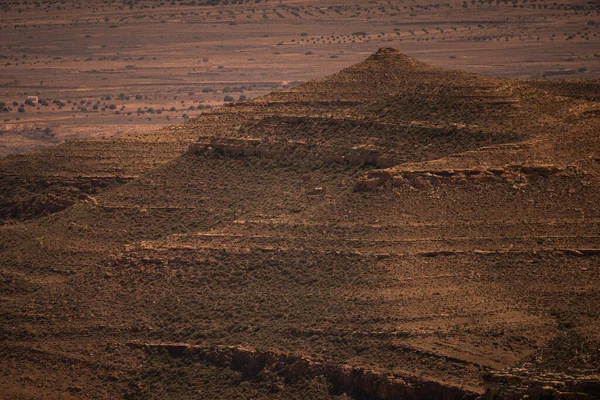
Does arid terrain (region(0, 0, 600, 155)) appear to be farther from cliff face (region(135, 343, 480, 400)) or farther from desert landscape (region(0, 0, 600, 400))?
cliff face (region(135, 343, 480, 400))

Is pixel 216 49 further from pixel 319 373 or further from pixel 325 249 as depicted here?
pixel 319 373

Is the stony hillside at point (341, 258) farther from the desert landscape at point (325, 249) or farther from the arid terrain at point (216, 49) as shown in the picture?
the arid terrain at point (216, 49)

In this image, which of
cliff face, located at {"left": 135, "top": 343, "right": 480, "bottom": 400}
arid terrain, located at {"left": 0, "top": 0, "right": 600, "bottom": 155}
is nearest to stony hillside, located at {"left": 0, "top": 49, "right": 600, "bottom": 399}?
cliff face, located at {"left": 135, "top": 343, "right": 480, "bottom": 400}

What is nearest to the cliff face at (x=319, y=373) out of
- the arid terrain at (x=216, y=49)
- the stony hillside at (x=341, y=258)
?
the stony hillside at (x=341, y=258)

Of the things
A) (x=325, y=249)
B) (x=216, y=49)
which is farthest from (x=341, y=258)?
(x=216, y=49)

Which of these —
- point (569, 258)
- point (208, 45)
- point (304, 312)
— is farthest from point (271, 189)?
point (208, 45)

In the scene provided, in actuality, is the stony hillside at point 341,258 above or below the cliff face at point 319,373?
above
